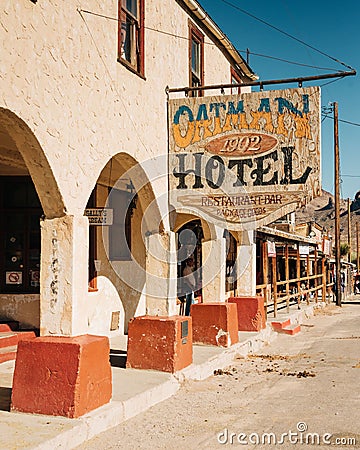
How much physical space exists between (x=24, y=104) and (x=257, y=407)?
4.63 meters

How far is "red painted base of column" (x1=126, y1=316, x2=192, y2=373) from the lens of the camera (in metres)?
9.13

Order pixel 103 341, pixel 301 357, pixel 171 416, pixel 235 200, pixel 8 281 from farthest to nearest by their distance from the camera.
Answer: pixel 301 357 < pixel 8 281 < pixel 235 200 < pixel 171 416 < pixel 103 341

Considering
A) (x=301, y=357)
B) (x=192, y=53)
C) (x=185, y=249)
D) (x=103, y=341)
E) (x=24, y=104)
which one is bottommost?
(x=301, y=357)

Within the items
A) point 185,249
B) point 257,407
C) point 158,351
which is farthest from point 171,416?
point 185,249

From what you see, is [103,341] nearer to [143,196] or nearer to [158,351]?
[158,351]

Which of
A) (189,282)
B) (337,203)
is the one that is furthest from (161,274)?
(337,203)

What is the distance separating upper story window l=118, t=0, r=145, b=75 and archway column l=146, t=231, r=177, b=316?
2.64m

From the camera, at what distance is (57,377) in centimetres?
657

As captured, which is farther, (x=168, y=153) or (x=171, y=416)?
(x=168, y=153)

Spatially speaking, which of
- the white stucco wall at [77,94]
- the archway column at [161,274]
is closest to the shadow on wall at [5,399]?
the white stucco wall at [77,94]

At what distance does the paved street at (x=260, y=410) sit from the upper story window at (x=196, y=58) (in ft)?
18.1

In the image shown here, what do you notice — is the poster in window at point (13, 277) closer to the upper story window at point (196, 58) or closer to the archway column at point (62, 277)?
the archway column at point (62, 277)

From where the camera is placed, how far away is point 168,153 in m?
10.3

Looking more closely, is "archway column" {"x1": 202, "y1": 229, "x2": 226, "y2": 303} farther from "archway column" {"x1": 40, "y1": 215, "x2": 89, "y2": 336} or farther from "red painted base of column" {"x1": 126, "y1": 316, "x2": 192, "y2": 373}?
"archway column" {"x1": 40, "y1": 215, "x2": 89, "y2": 336}
